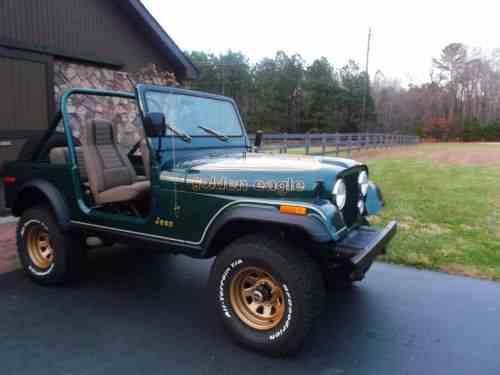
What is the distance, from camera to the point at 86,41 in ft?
24.5

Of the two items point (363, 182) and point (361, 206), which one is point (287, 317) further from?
point (363, 182)

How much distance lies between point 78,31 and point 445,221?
692 centimetres

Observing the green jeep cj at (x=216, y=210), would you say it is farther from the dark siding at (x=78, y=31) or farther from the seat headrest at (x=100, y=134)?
the dark siding at (x=78, y=31)

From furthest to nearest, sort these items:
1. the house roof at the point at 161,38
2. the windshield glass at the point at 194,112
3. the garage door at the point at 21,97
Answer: the house roof at the point at 161,38 < the garage door at the point at 21,97 < the windshield glass at the point at 194,112

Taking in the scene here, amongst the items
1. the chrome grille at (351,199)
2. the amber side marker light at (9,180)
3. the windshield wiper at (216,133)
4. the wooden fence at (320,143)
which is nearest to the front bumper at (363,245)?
the chrome grille at (351,199)

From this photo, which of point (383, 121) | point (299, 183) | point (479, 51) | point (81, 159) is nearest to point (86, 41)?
point (81, 159)

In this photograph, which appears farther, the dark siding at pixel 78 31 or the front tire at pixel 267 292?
the dark siding at pixel 78 31

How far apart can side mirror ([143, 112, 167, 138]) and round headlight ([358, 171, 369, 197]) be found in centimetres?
153

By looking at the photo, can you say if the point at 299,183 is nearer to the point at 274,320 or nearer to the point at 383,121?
the point at 274,320

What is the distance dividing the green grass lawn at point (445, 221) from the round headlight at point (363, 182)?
1615mm

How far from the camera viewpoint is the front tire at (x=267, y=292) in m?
2.48

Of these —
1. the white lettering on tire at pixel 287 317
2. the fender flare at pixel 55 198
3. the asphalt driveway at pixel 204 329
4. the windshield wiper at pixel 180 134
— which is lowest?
the asphalt driveway at pixel 204 329

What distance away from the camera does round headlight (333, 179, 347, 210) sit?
2.59 m

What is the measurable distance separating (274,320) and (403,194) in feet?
20.3
